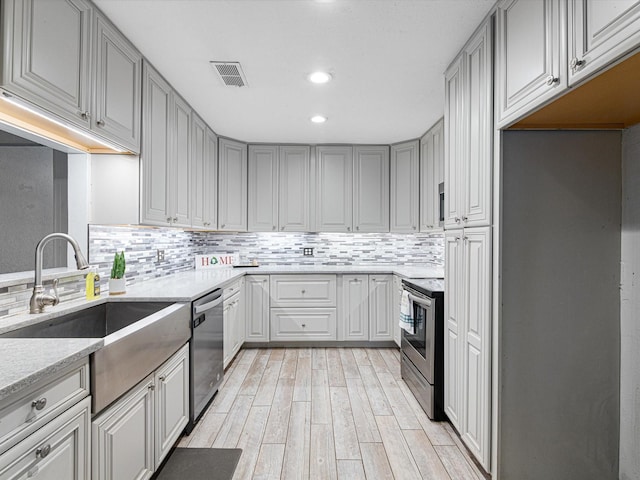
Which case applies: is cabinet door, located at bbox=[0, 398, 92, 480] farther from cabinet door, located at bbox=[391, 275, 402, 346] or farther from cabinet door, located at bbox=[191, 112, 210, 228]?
cabinet door, located at bbox=[391, 275, 402, 346]

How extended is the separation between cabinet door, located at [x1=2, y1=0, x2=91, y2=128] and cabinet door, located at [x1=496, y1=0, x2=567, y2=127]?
204 centimetres

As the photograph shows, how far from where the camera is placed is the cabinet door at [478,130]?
1.87 m

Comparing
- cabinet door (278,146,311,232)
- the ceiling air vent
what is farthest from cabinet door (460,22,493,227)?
cabinet door (278,146,311,232)

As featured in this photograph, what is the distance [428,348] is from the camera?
263 centimetres

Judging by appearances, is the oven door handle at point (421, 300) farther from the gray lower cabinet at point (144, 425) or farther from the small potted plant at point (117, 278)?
the small potted plant at point (117, 278)

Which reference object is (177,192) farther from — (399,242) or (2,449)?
(399,242)

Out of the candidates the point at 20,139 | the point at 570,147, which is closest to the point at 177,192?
the point at 20,139

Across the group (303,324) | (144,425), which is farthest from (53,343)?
(303,324)

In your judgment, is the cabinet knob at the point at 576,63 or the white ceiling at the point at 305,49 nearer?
the cabinet knob at the point at 576,63

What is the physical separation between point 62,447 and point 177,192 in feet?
7.23

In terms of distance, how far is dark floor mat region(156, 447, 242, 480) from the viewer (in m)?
1.98

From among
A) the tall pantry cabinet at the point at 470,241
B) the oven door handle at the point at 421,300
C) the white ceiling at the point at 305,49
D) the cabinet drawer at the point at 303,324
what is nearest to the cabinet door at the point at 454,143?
the tall pantry cabinet at the point at 470,241

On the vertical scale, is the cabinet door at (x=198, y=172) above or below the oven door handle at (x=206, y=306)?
above

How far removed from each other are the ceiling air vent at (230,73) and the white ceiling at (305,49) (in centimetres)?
5
